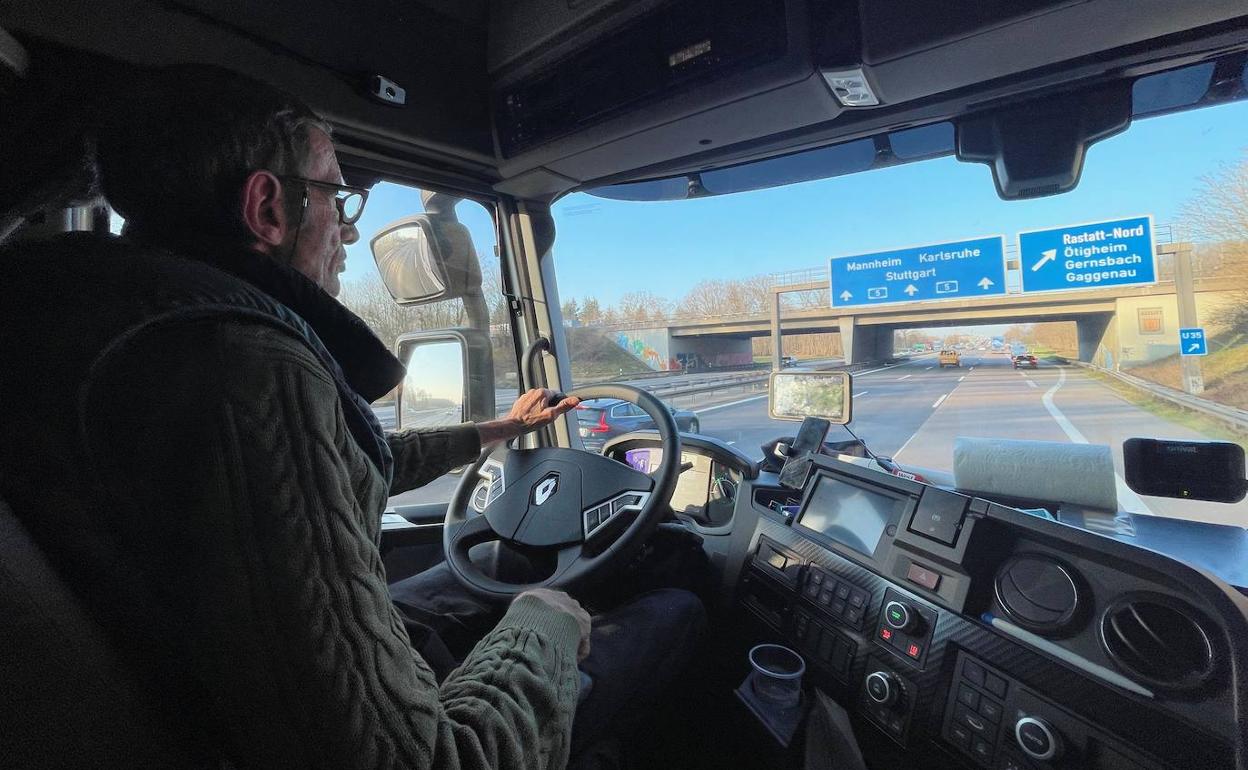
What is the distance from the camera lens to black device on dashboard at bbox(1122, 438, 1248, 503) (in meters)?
1.19

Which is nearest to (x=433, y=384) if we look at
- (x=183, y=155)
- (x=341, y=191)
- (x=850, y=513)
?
(x=341, y=191)

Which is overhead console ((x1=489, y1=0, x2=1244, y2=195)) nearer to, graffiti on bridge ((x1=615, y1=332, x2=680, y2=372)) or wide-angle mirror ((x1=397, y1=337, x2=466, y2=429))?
graffiti on bridge ((x1=615, y1=332, x2=680, y2=372))

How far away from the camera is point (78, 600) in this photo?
66 centimetres

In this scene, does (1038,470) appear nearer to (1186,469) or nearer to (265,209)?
(1186,469)

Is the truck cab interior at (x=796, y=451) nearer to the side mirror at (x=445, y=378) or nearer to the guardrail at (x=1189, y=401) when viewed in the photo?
the guardrail at (x=1189, y=401)

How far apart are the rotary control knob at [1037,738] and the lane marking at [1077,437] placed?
2.31 ft

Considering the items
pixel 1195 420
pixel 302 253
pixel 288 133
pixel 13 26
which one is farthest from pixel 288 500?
pixel 1195 420

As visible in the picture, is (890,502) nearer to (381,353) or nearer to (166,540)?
(381,353)

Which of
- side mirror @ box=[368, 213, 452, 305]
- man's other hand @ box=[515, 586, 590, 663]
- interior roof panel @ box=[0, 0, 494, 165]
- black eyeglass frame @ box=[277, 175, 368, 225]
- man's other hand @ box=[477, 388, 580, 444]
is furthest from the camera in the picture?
side mirror @ box=[368, 213, 452, 305]

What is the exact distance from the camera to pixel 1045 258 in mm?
1419

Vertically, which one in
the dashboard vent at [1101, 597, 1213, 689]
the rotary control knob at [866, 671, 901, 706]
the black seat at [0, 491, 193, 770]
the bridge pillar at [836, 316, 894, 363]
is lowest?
the rotary control knob at [866, 671, 901, 706]

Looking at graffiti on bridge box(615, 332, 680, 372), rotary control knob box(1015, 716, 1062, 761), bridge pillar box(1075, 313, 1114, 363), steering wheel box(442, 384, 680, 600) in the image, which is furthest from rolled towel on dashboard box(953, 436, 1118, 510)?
graffiti on bridge box(615, 332, 680, 372)

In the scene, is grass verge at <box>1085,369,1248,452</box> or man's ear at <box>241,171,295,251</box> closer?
man's ear at <box>241,171,295,251</box>

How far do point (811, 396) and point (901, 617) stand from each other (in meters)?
0.81
